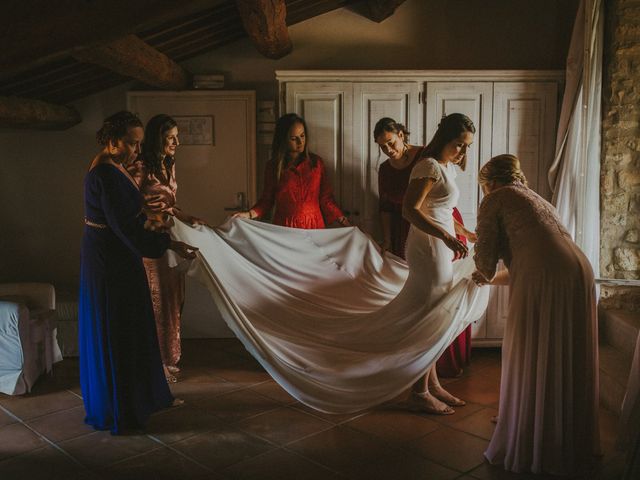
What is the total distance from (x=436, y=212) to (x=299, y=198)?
128cm

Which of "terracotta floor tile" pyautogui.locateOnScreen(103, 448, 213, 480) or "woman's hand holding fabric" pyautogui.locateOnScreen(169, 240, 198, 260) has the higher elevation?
"woman's hand holding fabric" pyautogui.locateOnScreen(169, 240, 198, 260)

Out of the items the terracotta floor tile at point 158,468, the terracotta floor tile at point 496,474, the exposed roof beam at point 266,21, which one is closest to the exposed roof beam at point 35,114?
the exposed roof beam at point 266,21

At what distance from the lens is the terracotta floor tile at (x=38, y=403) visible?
382 cm

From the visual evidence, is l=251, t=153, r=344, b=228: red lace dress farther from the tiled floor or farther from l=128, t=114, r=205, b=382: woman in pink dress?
the tiled floor

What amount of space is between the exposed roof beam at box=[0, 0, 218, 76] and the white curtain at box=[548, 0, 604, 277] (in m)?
2.65

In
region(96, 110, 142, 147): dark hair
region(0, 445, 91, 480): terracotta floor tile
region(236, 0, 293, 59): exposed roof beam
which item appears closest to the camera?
region(0, 445, 91, 480): terracotta floor tile

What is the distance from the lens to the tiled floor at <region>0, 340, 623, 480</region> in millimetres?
3029

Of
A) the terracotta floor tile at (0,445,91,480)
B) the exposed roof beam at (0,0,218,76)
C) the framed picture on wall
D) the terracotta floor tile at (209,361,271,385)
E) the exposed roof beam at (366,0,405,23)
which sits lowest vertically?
the terracotta floor tile at (0,445,91,480)

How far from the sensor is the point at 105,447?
330cm

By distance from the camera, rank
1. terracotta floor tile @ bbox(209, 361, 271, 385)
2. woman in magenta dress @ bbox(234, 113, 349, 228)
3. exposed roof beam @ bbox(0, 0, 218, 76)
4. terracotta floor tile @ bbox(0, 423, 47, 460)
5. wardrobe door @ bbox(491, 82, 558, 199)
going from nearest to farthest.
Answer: exposed roof beam @ bbox(0, 0, 218, 76) → terracotta floor tile @ bbox(0, 423, 47, 460) → terracotta floor tile @ bbox(209, 361, 271, 385) → woman in magenta dress @ bbox(234, 113, 349, 228) → wardrobe door @ bbox(491, 82, 558, 199)

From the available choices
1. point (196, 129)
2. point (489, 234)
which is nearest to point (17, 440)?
point (489, 234)

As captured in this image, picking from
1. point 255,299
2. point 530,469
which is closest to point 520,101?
point 255,299

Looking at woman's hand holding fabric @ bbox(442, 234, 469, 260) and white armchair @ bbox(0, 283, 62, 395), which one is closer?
woman's hand holding fabric @ bbox(442, 234, 469, 260)

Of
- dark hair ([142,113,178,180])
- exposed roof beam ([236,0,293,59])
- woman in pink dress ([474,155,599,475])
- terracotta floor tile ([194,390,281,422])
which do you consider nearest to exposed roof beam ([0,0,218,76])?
exposed roof beam ([236,0,293,59])
